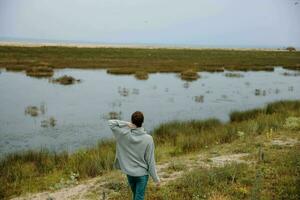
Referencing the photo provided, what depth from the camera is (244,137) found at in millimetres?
13031

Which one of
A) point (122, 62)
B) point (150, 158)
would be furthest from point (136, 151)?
point (122, 62)

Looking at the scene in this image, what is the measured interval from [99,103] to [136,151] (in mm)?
17885

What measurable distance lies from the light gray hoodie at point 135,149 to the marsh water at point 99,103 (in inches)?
313

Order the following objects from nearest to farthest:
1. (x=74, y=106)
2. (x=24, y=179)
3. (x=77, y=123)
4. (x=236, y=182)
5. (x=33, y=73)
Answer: (x=236, y=182) < (x=24, y=179) < (x=77, y=123) < (x=74, y=106) < (x=33, y=73)

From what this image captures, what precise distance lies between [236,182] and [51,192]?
14.5 feet

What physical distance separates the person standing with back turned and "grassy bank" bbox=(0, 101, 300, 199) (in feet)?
6.78

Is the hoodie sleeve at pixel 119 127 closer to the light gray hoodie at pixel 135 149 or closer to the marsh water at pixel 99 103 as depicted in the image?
the light gray hoodie at pixel 135 149

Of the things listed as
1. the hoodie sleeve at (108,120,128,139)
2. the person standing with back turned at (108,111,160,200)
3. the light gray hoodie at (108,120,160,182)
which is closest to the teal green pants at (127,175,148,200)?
the person standing with back turned at (108,111,160,200)

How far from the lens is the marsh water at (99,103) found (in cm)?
1488

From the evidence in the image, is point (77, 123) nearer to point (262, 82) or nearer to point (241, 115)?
point (241, 115)

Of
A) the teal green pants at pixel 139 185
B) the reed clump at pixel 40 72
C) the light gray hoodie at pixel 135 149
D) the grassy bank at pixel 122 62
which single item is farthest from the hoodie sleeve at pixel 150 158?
the grassy bank at pixel 122 62

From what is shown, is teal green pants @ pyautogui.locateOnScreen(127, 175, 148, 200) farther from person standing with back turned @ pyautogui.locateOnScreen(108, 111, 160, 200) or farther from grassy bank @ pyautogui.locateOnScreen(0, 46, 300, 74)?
grassy bank @ pyautogui.locateOnScreen(0, 46, 300, 74)

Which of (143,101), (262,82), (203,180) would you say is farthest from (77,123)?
(262,82)

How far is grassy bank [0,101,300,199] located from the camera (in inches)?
354
